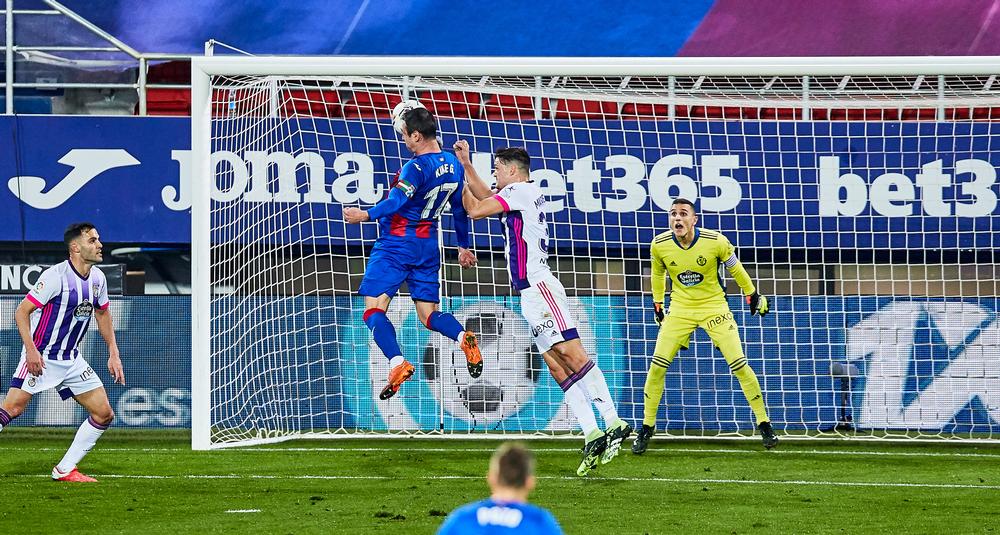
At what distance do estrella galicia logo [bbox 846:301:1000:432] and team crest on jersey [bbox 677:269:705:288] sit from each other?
3.01 metres

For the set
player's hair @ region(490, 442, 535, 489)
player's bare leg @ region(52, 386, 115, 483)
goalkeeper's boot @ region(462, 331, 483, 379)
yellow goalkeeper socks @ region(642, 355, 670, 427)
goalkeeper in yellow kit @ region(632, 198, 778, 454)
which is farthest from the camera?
yellow goalkeeper socks @ region(642, 355, 670, 427)

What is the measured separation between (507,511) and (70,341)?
6.01m

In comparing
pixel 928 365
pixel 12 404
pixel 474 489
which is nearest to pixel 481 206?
pixel 474 489

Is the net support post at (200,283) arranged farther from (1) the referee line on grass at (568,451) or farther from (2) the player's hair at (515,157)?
(2) the player's hair at (515,157)

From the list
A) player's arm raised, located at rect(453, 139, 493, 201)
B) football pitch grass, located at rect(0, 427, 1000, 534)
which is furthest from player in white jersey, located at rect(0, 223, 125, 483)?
player's arm raised, located at rect(453, 139, 493, 201)

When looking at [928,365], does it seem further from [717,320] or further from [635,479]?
[635,479]

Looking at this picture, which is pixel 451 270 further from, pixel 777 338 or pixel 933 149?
pixel 933 149

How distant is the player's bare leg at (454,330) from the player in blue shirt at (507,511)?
15.7 ft

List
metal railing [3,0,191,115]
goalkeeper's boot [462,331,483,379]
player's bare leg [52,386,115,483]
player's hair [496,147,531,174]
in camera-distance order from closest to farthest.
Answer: goalkeeper's boot [462,331,483,379]
player's bare leg [52,386,115,483]
player's hair [496,147,531,174]
metal railing [3,0,191,115]

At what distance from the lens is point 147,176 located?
13.8 m

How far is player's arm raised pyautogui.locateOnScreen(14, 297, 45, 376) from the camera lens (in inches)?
329

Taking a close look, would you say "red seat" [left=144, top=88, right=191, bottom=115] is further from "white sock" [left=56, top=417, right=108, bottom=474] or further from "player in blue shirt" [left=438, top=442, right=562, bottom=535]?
Result: "player in blue shirt" [left=438, top=442, right=562, bottom=535]

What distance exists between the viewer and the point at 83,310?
8.71 meters

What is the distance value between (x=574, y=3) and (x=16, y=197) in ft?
26.7
